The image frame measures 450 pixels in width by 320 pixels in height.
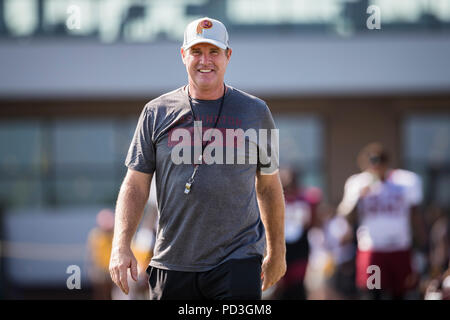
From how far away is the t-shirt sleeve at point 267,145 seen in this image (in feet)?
13.7

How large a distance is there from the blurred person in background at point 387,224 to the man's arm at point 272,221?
409 cm

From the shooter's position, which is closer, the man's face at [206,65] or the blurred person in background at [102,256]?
the man's face at [206,65]

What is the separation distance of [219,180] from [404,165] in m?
14.1

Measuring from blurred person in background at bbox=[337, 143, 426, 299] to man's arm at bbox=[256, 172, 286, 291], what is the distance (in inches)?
161

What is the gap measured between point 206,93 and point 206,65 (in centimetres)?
16

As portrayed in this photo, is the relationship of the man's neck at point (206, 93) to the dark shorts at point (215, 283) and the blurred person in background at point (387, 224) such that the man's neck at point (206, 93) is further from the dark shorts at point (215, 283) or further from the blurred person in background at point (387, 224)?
the blurred person in background at point (387, 224)

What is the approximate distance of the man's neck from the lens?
416cm

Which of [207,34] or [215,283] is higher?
[207,34]

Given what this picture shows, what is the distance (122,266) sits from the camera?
3.95 meters

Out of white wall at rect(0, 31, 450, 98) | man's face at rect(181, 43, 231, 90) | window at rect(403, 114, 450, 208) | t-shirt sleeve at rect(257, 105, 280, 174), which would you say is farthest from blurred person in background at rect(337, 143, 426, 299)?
window at rect(403, 114, 450, 208)

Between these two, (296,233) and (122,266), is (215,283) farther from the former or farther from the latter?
(296,233)

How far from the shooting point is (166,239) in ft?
13.6

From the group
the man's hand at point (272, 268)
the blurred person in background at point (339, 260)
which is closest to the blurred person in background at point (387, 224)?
the blurred person in background at point (339, 260)

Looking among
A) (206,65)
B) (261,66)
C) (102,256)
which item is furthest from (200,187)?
(261,66)
